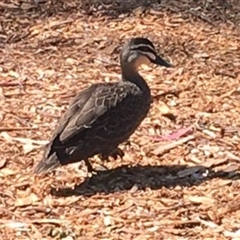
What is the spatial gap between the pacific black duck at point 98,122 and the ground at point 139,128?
18 centimetres

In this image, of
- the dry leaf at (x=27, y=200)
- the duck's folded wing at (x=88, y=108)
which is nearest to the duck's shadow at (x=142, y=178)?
the dry leaf at (x=27, y=200)

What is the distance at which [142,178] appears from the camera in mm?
5914

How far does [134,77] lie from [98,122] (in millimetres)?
508

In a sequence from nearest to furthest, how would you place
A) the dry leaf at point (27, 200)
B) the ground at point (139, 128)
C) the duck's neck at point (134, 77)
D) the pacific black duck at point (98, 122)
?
the ground at point (139, 128) < the dry leaf at point (27, 200) < the pacific black duck at point (98, 122) < the duck's neck at point (134, 77)

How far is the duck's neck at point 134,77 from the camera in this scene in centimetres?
617

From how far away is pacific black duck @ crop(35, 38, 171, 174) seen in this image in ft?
18.8

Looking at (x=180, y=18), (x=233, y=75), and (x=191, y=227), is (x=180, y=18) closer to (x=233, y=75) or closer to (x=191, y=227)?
(x=233, y=75)

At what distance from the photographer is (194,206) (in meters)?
5.55

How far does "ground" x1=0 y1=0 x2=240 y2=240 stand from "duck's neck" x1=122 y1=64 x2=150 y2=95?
0.39 m

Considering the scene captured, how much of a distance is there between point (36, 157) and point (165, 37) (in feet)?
6.92

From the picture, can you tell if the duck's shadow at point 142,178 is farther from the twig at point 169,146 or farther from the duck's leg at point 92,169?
the twig at point 169,146

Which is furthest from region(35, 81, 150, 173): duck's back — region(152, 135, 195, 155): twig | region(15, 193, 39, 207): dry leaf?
region(152, 135, 195, 155): twig

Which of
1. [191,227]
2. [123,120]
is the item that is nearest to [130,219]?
[191,227]

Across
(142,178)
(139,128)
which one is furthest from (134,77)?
(142,178)
